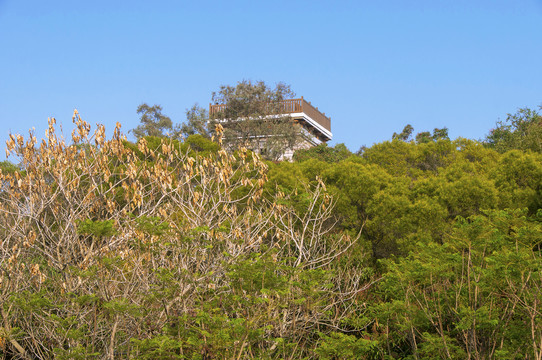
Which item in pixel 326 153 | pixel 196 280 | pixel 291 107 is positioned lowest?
pixel 196 280

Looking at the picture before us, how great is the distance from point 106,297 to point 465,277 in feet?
16.8

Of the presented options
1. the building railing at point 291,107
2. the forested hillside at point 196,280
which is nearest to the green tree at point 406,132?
the building railing at point 291,107

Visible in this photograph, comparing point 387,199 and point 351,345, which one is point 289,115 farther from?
point 351,345

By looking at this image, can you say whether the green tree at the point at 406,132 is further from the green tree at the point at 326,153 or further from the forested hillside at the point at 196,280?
the forested hillside at the point at 196,280

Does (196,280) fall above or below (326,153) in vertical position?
below

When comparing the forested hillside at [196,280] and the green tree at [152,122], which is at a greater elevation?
the green tree at [152,122]

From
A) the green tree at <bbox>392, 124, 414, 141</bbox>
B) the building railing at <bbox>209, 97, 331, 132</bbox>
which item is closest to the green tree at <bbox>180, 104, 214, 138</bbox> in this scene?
the building railing at <bbox>209, 97, 331, 132</bbox>

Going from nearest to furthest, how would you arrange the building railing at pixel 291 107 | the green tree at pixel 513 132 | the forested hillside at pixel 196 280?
1. the forested hillside at pixel 196 280
2. the green tree at pixel 513 132
3. the building railing at pixel 291 107

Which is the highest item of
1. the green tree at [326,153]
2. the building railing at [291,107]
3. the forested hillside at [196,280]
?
the building railing at [291,107]

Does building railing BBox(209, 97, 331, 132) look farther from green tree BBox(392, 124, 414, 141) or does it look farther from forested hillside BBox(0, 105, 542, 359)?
A: forested hillside BBox(0, 105, 542, 359)

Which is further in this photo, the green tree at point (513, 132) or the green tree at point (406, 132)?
the green tree at point (406, 132)

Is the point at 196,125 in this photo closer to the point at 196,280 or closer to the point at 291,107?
the point at 291,107

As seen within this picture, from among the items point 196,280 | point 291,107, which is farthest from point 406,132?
point 196,280

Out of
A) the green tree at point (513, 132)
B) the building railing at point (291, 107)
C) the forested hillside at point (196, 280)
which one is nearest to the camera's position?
the forested hillside at point (196, 280)
